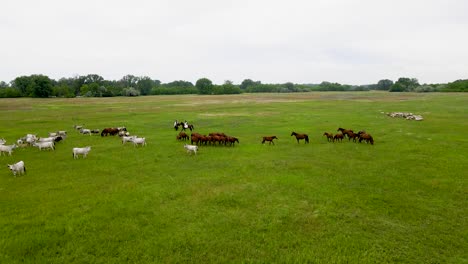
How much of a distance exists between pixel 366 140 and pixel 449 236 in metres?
16.7

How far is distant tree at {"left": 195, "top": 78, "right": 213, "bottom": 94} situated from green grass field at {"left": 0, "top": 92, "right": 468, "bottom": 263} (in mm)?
140634

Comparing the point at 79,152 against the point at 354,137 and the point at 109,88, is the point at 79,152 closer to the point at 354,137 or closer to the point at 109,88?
the point at 354,137

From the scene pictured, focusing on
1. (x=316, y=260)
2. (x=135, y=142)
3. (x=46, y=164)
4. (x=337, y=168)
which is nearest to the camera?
(x=316, y=260)

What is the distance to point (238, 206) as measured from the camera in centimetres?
1337

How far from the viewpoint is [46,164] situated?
66.5 ft

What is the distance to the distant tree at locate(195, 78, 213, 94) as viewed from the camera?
163 m

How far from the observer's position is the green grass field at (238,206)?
10125mm

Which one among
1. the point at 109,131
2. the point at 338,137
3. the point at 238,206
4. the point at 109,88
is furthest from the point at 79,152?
the point at 109,88

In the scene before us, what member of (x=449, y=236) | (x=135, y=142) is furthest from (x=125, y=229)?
(x=135, y=142)

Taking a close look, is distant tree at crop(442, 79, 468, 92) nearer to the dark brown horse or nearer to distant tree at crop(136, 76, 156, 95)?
the dark brown horse

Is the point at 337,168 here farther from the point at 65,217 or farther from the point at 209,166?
the point at 65,217

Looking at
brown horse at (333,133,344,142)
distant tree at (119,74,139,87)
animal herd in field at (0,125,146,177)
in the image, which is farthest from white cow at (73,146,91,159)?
distant tree at (119,74,139,87)

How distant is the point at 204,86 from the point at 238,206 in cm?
15447

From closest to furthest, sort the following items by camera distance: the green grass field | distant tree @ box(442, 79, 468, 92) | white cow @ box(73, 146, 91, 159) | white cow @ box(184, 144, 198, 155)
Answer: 1. the green grass field
2. white cow @ box(73, 146, 91, 159)
3. white cow @ box(184, 144, 198, 155)
4. distant tree @ box(442, 79, 468, 92)
